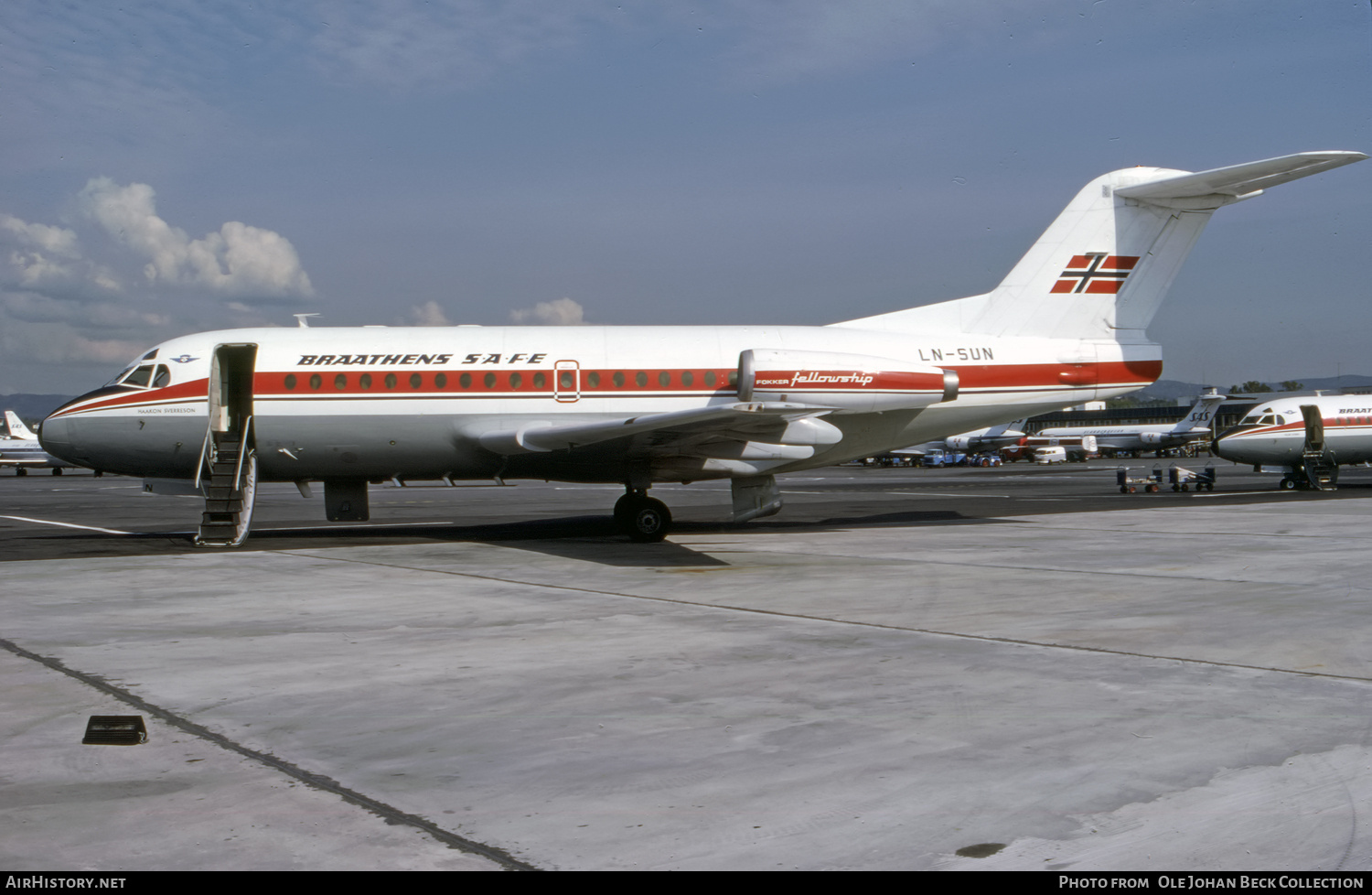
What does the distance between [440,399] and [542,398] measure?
68.3 inches

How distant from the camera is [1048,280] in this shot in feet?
65.8

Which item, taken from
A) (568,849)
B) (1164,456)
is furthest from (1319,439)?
(1164,456)

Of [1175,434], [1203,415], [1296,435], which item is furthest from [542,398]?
[1203,415]

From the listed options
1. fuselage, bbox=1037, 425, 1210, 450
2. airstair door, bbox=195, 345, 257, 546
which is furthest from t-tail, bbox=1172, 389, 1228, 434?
airstair door, bbox=195, 345, 257, 546

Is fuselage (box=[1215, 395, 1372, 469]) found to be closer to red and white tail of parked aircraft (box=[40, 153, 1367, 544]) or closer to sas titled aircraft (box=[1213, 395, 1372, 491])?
sas titled aircraft (box=[1213, 395, 1372, 491])

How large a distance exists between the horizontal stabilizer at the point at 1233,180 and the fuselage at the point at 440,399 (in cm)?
523

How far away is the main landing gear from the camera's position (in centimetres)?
1830

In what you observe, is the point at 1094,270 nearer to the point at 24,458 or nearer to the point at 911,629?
the point at 911,629

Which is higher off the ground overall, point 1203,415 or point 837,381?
point 1203,415

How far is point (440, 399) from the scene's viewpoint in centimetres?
1822

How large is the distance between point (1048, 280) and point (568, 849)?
18053 millimetres

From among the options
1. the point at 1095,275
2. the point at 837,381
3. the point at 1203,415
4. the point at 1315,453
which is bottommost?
the point at 1315,453

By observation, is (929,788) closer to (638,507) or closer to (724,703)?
(724,703)

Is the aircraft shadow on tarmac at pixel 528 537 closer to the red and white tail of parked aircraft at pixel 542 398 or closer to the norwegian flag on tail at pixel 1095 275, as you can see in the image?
the red and white tail of parked aircraft at pixel 542 398
